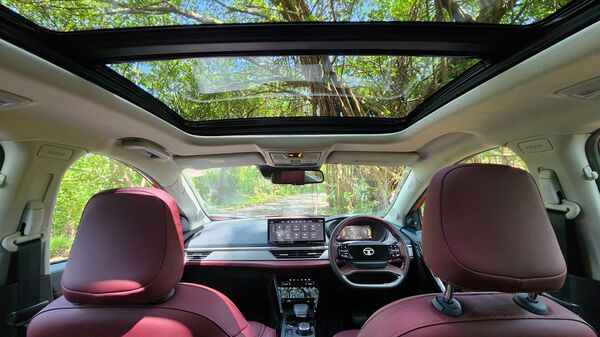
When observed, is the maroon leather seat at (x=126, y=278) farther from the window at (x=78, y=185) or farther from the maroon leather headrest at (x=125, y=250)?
the window at (x=78, y=185)

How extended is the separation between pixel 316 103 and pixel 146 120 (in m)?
1.09

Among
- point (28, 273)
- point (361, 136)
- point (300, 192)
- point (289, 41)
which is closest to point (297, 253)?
point (300, 192)

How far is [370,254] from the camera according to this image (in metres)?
2.88

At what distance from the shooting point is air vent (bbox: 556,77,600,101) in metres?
1.33

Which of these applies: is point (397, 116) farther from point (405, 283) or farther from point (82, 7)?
point (82, 7)

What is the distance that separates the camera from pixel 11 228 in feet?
6.67

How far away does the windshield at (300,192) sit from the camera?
357 cm

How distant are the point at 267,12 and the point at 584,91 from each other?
4.59 ft

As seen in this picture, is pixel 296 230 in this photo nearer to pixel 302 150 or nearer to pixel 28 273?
pixel 302 150

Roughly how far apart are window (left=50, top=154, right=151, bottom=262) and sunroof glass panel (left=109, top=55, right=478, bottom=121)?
1168mm

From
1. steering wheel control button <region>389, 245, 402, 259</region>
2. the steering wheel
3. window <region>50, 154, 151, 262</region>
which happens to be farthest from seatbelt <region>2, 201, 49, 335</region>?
steering wheel control button <region>389, 245, 402, 259</region>

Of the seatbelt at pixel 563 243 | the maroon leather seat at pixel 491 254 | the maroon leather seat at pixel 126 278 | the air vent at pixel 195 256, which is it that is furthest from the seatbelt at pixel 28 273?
the seatbelt at pixel 563 243

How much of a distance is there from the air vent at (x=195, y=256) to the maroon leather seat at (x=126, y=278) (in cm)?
160

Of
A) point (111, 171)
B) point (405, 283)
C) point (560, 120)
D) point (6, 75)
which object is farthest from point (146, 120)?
point (405, 283)
